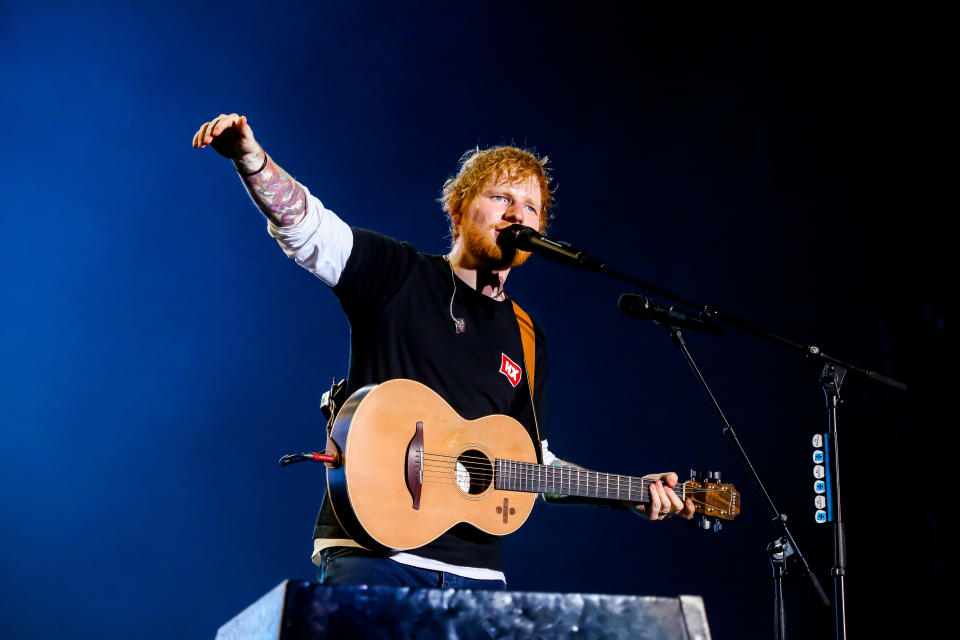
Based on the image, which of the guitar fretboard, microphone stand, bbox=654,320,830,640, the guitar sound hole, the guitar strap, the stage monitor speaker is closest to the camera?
the stage monitor speaker

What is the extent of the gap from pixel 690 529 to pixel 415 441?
292cm

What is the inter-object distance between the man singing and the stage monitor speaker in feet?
4.27

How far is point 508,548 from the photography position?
186 inches

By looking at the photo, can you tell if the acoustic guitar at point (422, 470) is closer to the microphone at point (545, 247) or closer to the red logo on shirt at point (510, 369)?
the red logo on shirt at point (510, 369)

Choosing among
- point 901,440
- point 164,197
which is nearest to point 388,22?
point 164,197

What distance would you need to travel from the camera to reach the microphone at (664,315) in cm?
296

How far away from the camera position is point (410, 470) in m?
2.34

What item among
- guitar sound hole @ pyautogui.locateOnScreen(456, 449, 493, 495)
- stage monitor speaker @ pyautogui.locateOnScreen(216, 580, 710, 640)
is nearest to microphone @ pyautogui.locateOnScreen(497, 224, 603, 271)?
guitar sound hole @ pyautogui.locateOnScreen(456, 449, 493, 495)

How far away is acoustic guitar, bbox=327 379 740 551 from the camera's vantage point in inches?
88.0

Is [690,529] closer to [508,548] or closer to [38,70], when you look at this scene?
[508,548]

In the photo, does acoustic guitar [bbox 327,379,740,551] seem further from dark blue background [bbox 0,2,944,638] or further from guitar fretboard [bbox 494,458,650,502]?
dark blue background [bbox 0,2,944,638]

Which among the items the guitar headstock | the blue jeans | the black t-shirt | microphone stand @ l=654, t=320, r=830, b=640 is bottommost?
the blue jeans

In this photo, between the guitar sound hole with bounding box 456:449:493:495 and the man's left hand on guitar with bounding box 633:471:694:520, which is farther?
the man's left hand on guitar with bounding box 633:471:694:520

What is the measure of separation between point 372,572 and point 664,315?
146 centimetres
